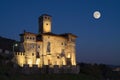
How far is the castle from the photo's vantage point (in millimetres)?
95875

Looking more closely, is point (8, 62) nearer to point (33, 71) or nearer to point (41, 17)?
point (33, 71)

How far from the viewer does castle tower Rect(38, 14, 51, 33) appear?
348 feet

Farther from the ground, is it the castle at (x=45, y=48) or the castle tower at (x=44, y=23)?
the castle tower at (x=44, y=23)

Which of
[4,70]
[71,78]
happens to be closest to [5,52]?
[4,70]

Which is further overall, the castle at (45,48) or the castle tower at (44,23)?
the castle tower at (44,23)

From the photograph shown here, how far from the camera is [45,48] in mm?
99875

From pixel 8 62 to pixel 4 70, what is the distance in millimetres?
6491

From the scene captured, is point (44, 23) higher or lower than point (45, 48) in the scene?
higher

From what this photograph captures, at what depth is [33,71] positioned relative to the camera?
8975cm

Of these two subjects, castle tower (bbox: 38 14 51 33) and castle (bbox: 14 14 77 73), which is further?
castle tower (bbox: 38 14 51 33)

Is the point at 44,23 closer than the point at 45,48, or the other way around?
the point at 45,48

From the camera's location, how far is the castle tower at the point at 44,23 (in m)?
106

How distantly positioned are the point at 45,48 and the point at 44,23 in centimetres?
999

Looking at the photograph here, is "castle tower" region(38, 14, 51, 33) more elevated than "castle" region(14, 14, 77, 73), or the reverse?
"castle tower" region(38, 14, 51, 33)
